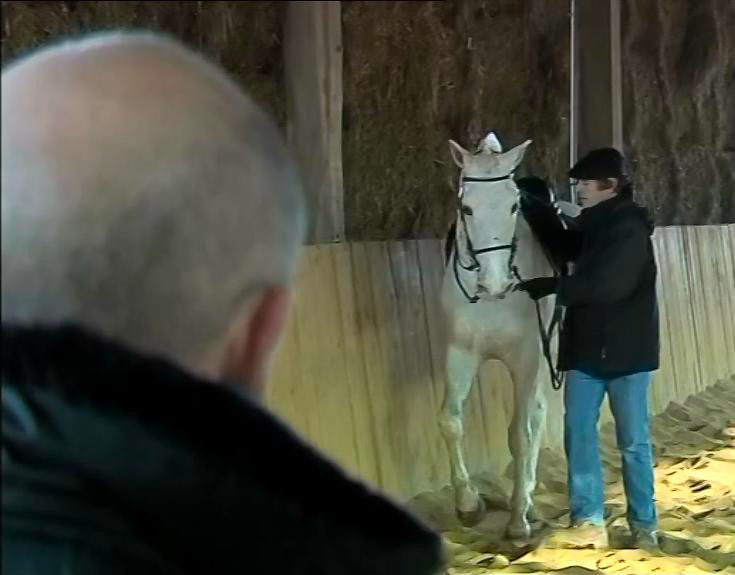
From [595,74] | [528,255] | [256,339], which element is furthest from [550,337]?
[256,339]

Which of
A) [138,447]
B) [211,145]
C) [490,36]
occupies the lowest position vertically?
[138,447]

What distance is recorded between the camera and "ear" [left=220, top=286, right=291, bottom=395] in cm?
63

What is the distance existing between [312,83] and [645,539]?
199 centimetres

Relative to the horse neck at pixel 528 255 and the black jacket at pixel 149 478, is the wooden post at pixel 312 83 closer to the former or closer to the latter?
the black jacket at pixel 149 478

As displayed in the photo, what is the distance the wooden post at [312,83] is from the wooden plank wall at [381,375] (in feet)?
2.54

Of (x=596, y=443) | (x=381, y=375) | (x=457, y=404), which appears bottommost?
(x=596, y=443)

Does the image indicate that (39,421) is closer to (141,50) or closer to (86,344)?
(86,344)

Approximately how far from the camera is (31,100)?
2.01 feet

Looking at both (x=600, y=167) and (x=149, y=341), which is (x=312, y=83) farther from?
(x=600, y=167)

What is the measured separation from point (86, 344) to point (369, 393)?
2508 millimetres

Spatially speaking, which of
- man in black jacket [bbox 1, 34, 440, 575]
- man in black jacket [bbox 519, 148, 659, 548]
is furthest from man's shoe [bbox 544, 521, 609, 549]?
man in black jacket [bbox 1, 34, 440, 575]

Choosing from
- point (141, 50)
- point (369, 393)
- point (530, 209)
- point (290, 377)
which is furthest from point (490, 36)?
point (141, 50)

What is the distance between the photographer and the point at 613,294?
117 inches

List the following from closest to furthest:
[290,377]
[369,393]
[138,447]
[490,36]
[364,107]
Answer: [138,447], [290,377], [369,393], [364,107], [490,36]
